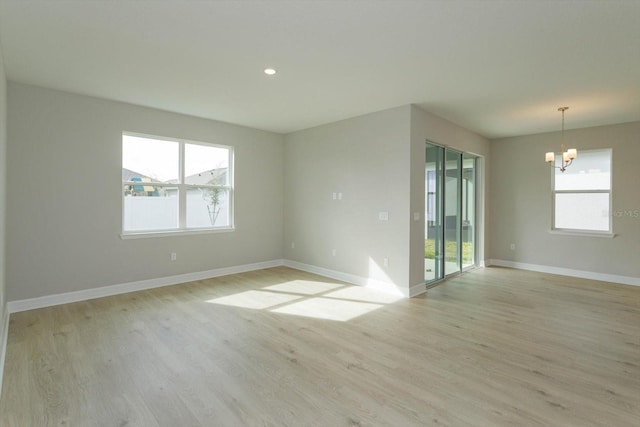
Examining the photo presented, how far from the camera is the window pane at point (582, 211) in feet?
18.3

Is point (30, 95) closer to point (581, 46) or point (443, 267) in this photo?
point (581, 46)

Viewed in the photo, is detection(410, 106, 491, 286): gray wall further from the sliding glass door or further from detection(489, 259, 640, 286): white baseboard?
detection(489, 259, 640, 286): white baseboard

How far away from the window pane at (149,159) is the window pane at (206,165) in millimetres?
199

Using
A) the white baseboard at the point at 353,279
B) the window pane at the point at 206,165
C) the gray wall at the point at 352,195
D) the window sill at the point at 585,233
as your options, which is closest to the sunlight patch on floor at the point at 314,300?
the white baseboard at the point at 353,279

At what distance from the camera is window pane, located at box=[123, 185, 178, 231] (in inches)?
183

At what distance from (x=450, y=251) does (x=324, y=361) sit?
384 centimetres

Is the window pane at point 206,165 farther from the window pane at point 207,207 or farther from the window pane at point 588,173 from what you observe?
the window pane at point 588,173

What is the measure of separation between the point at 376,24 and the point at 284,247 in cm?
483

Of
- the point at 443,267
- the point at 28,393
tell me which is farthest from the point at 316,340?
the point at 443,267

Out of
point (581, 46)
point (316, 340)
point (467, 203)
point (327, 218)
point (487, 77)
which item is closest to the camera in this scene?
point (581, 46)

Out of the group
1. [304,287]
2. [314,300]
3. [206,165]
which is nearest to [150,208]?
[206,165]

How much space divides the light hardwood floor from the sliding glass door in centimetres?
102

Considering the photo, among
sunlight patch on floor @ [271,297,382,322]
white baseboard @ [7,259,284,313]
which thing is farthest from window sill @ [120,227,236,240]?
sunlight patch on floor @ [271,297,382,322]

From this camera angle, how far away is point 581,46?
9.00 ft
